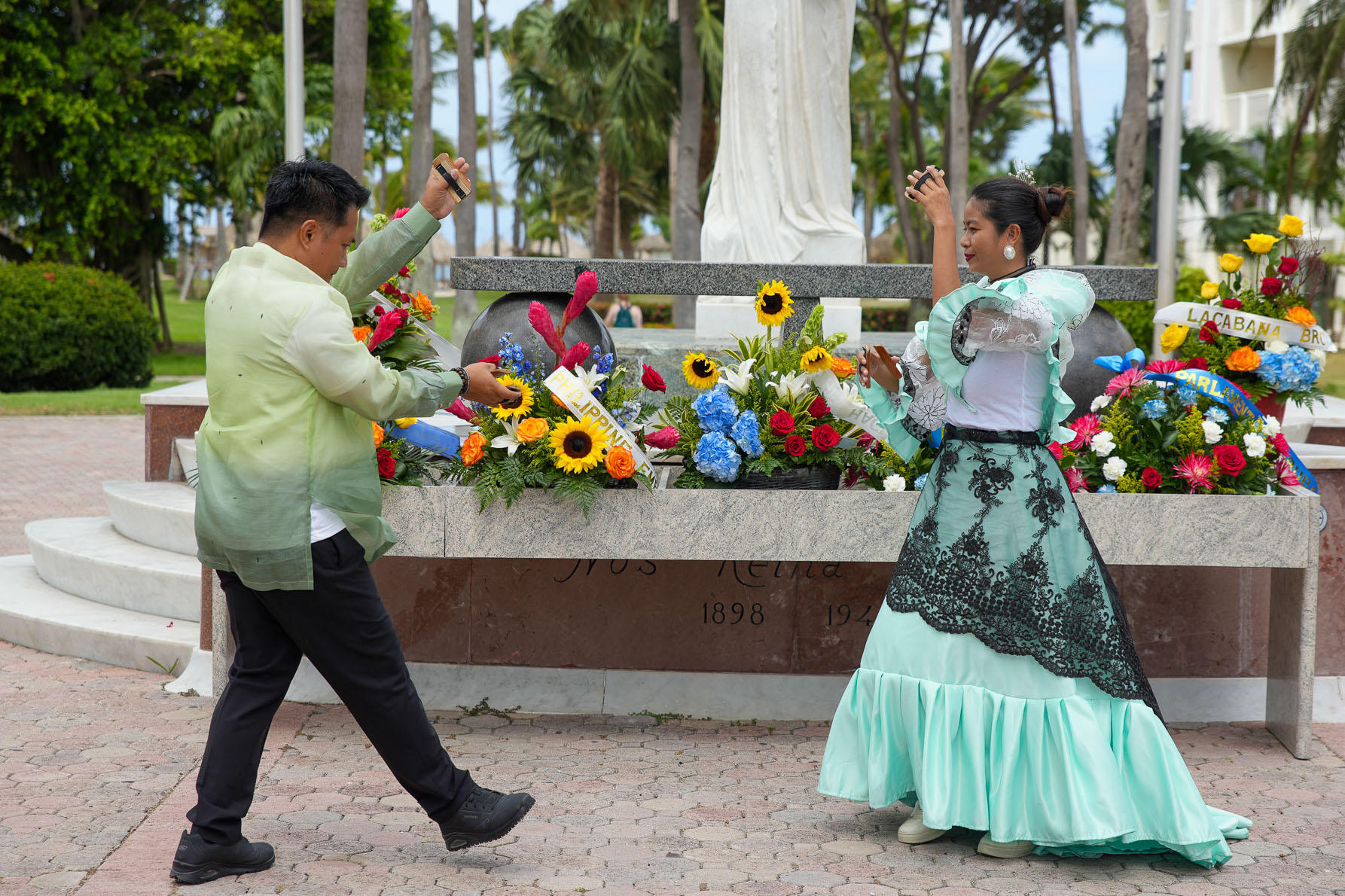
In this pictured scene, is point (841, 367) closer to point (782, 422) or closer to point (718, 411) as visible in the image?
point (782, 422)

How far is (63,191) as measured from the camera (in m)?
22.8

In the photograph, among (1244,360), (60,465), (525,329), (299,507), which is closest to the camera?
(299,507)

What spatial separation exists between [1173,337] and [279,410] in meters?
3.47

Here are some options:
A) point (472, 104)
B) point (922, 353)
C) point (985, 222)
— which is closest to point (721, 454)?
point (922, 353)

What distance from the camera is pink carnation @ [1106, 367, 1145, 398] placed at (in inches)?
193

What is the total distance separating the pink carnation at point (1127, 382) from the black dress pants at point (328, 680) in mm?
2781

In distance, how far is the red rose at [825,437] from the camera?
467cm

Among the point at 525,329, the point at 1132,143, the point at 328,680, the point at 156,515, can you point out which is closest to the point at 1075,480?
the point at 525,329

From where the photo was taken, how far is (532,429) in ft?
14.7

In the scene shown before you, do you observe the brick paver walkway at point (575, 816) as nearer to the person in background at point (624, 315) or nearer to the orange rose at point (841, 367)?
the orange rose at point (841, 367)

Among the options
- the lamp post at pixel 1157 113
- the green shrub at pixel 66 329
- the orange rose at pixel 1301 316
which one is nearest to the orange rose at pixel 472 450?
the orange rose at pixel 1301 316

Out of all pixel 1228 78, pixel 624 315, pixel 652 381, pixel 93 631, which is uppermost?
pixel 1228 78

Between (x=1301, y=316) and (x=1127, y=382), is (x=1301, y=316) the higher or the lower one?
the higher one

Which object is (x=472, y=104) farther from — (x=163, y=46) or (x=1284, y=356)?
(x=1284, y=356)
